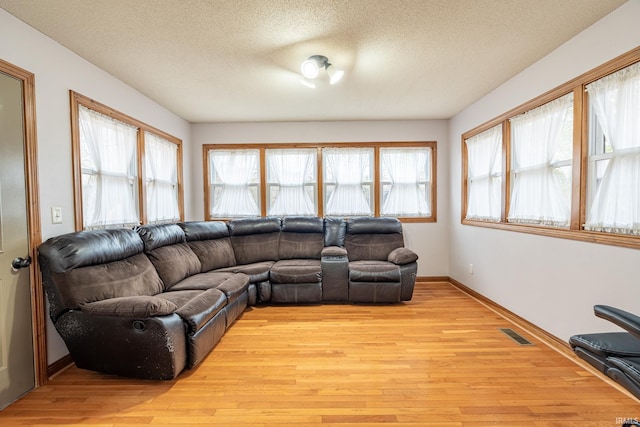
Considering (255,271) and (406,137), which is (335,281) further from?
A: (406,137)

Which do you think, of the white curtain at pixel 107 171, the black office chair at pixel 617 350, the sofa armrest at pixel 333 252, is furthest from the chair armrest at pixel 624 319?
the white curtain at pixel 107 171

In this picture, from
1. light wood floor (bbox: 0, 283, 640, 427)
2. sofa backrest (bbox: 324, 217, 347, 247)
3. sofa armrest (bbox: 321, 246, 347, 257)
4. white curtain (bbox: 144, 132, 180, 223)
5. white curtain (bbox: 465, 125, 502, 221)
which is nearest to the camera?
light wood floor (bbox: 0, 283, 640, 427)

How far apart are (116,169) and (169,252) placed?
1.01m

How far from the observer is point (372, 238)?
401 cm

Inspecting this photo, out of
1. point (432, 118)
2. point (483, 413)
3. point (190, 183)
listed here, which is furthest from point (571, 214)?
point (190, 183)

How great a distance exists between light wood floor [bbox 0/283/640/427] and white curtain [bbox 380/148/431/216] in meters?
2.09

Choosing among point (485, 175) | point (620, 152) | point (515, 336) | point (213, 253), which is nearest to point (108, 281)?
point (213, 253)

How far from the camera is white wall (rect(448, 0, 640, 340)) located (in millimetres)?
1841

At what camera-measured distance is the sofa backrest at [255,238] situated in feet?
13.0

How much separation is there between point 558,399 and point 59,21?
4233 mm

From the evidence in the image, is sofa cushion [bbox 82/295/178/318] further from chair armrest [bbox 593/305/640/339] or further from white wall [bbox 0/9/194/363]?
chair armrest [bbox 593/305/640/339]

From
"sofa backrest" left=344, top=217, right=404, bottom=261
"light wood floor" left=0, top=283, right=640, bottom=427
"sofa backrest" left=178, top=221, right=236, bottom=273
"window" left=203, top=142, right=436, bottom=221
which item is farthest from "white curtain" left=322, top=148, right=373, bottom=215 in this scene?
"light wood floor" left=0, top=283, right=640, bottom=427

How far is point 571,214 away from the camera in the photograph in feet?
7.35

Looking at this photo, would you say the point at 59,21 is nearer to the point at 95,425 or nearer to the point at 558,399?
the point at 95,425
